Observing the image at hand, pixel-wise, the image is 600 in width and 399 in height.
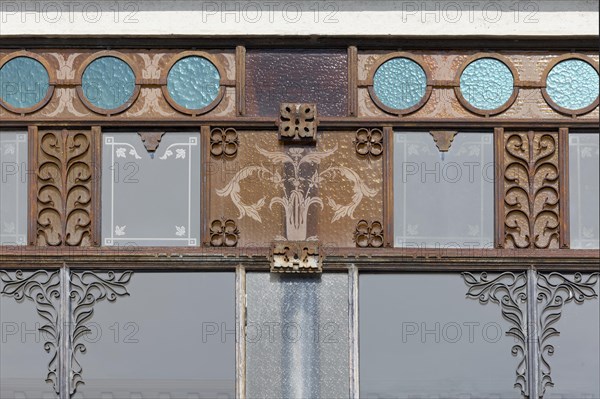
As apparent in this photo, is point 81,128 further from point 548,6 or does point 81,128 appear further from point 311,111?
point 548,6

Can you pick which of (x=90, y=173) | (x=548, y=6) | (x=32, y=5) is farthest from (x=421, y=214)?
(x=32, y=5)

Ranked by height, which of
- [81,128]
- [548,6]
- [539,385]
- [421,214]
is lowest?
[539,385]

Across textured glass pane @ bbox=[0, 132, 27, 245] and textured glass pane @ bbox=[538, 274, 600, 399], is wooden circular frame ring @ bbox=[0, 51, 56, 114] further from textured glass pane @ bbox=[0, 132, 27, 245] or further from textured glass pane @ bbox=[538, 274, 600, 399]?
textured glass pane @ bbox=[538, 274, 600, 399]

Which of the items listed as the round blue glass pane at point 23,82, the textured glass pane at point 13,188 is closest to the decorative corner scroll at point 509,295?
the textured glass pane at point 13,188

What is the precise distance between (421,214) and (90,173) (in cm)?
235

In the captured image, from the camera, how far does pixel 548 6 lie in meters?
9.65

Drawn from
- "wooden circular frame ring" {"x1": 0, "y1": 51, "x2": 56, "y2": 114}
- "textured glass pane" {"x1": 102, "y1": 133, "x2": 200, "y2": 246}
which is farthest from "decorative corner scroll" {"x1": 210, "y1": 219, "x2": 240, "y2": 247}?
"wooden circular frame ring" {"x1": 0, "y1": 51, "x2": 56, "y2": 114}

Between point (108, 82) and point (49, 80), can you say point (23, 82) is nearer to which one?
point (49, 80)

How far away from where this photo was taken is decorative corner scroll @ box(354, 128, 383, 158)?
31.4 ft

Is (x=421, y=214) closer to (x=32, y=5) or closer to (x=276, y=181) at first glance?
(x=276, y=181)

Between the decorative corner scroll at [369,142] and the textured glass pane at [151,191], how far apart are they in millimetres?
1143

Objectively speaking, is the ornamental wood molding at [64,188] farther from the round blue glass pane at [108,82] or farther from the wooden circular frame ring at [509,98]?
the wooden circular frame ring at [509,98]

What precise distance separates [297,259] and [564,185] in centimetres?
196

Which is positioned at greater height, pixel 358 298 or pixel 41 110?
pixel 41 110
